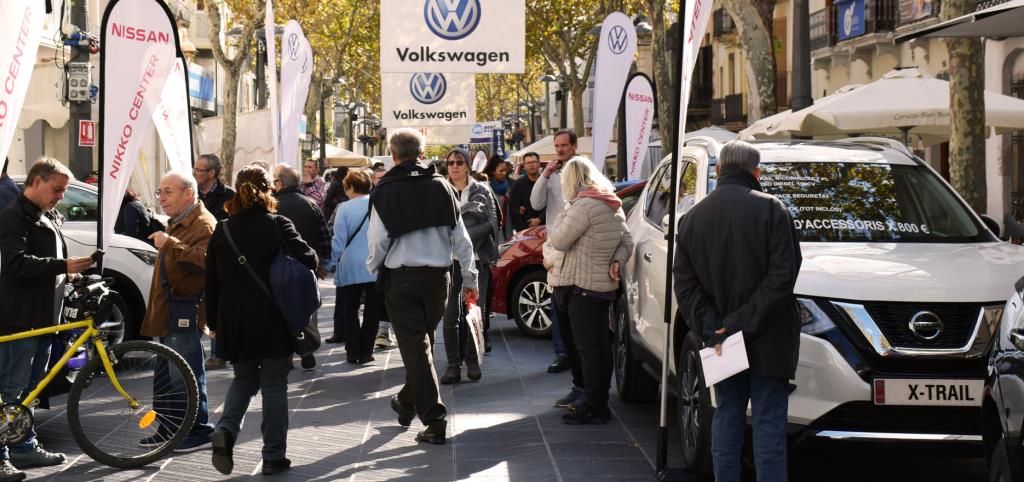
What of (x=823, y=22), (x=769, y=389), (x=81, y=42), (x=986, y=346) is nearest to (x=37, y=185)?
(x=769, y=389)

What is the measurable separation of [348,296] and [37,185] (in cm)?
511

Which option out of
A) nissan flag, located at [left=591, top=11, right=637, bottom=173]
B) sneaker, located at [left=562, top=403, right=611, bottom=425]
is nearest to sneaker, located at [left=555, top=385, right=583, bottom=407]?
sneaker, located at [left=562, top=403, right=611, bottom=425]

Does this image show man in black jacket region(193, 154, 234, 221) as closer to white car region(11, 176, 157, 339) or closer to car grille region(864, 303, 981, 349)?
white car region(11, 176, 157, 339)

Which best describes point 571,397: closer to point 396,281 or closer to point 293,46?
point 396,281

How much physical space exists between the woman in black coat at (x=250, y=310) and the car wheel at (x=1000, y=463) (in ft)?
12.5

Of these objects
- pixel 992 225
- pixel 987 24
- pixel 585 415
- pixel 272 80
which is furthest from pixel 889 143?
pixel 272 80

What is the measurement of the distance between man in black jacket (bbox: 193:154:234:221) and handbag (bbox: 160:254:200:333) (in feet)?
8.77

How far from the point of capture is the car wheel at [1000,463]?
16.6 feet

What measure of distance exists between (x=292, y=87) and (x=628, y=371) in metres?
9.45

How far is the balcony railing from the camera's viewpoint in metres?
54.4

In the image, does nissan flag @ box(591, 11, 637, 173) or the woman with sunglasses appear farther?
nissan flag @ box(591, 11, 637, 173)

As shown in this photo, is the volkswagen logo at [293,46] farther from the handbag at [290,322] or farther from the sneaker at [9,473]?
the sneaker at [9,473]

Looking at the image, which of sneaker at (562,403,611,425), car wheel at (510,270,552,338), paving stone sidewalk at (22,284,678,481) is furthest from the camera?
car wheel at (510,270,552,338)

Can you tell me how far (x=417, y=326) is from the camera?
8.77 m
